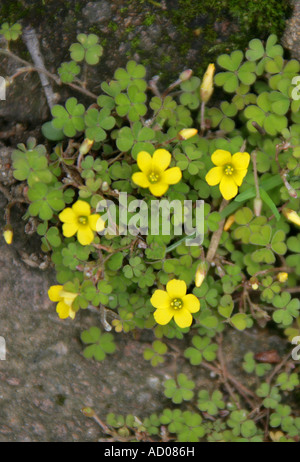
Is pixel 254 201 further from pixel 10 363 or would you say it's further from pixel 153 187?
pixel 10 363

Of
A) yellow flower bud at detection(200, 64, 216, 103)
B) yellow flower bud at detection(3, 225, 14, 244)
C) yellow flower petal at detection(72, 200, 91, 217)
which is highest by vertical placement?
yellow flower bud at detection(200, 64, 216, 103)

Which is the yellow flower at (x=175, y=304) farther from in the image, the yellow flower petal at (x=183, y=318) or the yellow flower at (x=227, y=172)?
the yellow flower at (x=227, y=172)

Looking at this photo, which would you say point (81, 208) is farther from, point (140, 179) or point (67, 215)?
point (140, 179)

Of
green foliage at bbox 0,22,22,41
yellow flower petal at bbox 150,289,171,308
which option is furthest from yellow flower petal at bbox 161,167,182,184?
green foliage at bbox 0,22,22,41

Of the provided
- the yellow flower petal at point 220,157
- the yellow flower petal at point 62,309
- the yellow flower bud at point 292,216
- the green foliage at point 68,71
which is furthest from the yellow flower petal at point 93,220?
the yellow flower bud at point 292,216

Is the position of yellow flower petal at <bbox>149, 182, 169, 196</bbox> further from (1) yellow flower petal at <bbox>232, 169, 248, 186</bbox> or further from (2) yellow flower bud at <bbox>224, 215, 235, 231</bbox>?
(2) yellow flower bud at <bbox>224, 215, 235, 231</bbox>

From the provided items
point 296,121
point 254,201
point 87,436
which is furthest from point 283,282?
point 87,436
